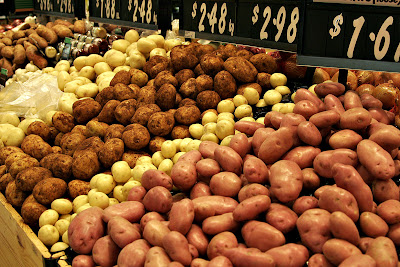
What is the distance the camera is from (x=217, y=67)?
9.66 feet

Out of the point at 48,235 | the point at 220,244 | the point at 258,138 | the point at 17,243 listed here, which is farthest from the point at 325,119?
the point at 17,243

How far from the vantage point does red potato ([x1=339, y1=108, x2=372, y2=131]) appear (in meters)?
1.84

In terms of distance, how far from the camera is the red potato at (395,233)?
1.52 m

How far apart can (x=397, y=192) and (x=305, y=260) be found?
1.75 ft

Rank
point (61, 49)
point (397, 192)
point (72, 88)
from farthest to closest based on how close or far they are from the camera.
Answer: point (61, 49) < point (72, 88) < point (397, 192)

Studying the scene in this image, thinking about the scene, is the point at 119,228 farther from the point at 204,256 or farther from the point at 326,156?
the point at 326,156

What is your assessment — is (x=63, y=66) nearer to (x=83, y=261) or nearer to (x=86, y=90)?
(x=86, y=90)

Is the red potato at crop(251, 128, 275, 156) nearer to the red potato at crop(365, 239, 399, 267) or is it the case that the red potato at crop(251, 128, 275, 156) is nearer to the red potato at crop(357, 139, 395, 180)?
the red potato at crop(357, 139, 395, 180)

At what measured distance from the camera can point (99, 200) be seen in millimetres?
2250

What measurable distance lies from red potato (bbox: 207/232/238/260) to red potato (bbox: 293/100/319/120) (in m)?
0.79

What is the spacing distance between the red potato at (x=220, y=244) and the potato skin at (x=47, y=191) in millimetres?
1244

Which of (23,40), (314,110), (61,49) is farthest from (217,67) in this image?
(23,40)

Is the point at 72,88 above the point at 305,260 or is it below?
above

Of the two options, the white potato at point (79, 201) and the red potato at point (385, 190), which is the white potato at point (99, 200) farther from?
the red potato at point (385, 190)
